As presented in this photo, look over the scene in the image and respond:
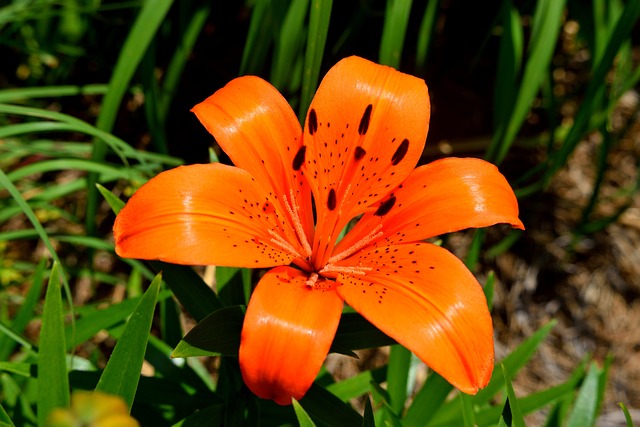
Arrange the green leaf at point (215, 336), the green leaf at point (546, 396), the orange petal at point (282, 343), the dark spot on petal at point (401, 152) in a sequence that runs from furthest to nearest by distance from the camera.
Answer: the green leaf at point (546, 396) < the dark spot on petal at point (401, 152) < the green leaf at point (215, 336) < the orange petal at point (282, 343)

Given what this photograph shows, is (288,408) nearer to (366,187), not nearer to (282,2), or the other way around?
(366,187)

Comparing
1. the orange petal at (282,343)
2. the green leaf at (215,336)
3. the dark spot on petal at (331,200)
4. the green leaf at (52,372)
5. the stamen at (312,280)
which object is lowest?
the green leaf at (52,372)

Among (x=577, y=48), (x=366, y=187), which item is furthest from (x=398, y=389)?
(x=577, y=48)

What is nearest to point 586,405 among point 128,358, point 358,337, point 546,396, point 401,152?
point 546,396

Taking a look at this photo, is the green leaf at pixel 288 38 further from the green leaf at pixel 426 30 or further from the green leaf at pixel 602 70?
the green leaf at pixel 602 70

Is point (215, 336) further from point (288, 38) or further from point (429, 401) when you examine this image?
point (288, 38)

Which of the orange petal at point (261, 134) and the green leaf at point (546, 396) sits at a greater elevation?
the orange petal at point (261, 134)

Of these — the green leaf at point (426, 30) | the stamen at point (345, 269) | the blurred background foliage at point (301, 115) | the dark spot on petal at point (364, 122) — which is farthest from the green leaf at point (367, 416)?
the green leaf at point (426, 30)

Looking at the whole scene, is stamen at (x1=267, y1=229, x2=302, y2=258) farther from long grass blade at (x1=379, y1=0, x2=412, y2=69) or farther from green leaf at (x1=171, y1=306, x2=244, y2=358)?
long grass blade at (x1=379, y1=0, x2=412, y2=69)
